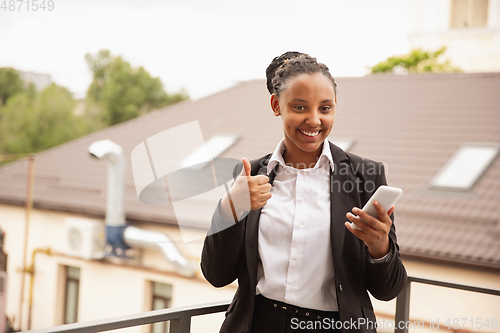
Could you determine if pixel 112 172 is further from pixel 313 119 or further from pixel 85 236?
pixel 313 119

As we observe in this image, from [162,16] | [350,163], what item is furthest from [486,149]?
[162,16]

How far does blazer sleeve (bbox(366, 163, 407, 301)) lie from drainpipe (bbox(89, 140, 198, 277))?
495 centimetres

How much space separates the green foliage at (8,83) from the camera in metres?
20.5

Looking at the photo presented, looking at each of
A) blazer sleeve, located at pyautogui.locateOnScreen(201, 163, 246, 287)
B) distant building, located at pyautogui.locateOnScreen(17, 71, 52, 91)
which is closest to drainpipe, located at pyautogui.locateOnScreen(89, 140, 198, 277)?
blazer sleeve, located at pyautogui.locateOnScreen(201, 163, 246, 287)

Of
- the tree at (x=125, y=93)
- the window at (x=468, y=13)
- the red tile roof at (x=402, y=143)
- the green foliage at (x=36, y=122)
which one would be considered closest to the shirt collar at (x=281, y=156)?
the red tile roof at (x=402, y=143)

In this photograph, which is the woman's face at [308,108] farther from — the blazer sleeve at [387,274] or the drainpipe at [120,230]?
the drainpipe at [120,230]

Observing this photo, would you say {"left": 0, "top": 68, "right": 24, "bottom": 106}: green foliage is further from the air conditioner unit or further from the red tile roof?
the air conditioner unit

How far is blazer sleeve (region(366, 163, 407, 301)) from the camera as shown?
0.84 metres

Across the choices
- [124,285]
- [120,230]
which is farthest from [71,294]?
[120,230]

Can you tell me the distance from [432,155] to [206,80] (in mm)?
17568

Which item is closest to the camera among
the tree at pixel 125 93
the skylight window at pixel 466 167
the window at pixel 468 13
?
the skylight window at pixel 466 167

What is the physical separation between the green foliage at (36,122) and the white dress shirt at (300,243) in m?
21.8

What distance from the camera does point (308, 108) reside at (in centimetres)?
87

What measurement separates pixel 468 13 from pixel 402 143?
745 centimetres
